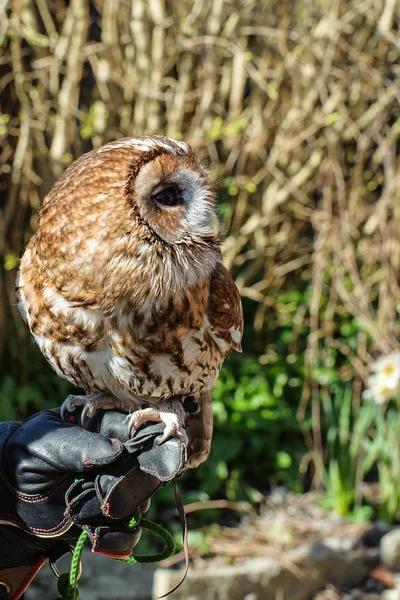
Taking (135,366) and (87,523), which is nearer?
(87,523)

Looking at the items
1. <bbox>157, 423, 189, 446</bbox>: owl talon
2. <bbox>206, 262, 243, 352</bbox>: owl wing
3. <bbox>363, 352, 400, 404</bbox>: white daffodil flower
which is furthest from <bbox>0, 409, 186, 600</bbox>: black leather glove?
<bbox>363, 352, 400, 404</bbox>: white daffodil flower

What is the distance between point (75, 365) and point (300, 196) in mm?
2780

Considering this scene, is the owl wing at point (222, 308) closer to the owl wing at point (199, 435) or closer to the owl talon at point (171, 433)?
the owl wing at point (199, 435)

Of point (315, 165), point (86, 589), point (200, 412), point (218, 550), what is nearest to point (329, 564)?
point (218, 550)

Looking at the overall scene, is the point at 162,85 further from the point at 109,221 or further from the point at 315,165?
the point at 109,221

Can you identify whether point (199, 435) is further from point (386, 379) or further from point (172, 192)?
point (386, 379)

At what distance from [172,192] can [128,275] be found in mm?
251

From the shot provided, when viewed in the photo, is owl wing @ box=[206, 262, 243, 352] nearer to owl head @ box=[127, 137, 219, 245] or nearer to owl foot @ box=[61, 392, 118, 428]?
owl head @ box=[127, 137, 219, 245]

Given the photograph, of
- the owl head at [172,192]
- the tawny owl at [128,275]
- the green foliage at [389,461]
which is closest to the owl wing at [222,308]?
the tawny owl at [128,275]

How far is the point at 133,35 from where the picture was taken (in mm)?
4004

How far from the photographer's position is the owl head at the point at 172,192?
1760mm

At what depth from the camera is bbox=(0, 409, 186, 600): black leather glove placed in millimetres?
1658

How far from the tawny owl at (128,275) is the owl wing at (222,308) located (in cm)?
4

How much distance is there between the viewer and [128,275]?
5.89ft
